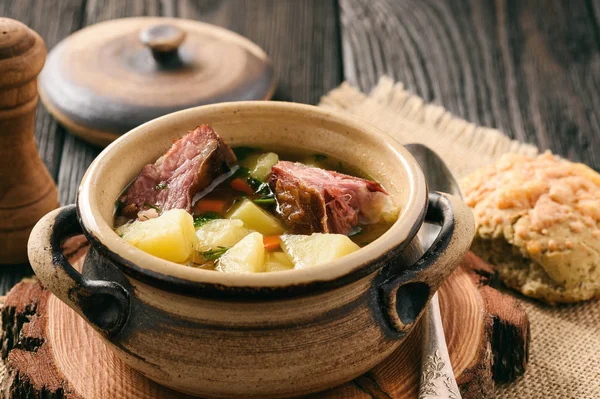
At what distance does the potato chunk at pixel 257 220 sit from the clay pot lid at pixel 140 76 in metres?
1.49

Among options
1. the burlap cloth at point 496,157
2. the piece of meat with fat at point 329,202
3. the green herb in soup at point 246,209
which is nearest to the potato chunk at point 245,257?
the green herb in soup at point 246,209

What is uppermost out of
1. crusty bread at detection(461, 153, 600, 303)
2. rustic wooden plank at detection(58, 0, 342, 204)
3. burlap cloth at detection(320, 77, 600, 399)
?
crusty bread at detection(461, 153, 600, 303)

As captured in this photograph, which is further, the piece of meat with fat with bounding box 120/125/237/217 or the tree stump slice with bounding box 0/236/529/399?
the piece of meat with fat with bounding box 120/125/237/217

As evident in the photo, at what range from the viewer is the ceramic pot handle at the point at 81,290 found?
2.02m

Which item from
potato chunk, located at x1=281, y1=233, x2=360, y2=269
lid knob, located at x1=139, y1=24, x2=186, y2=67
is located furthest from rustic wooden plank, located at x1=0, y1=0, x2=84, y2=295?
potato chunk, located at x1=281, y1=233, x2=360, y2=269

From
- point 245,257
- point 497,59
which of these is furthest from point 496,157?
point 245,257

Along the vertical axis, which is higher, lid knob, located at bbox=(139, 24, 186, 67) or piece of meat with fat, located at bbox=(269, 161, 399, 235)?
piece of meat with fat, located at bbox=(269, 161, 399, 235)

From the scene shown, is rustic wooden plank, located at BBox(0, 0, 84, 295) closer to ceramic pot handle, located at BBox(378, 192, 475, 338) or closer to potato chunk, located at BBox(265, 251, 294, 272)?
potato chunk, located at BBox(265, 251, 294, 272)

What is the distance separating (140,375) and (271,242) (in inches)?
22.2

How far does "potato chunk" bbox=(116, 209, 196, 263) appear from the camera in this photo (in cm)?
204

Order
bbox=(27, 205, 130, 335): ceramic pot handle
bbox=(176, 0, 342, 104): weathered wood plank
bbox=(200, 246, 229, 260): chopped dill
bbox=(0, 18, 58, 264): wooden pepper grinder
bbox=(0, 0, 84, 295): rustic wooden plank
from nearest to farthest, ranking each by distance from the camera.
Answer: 1. bbox=(27, 205, 130, 335): ceramic pot handle
2. bbox=(200, 246, 229, 260): chopped dill
3. bbox=(0, 18, 58, 264): wooden pepper grinder
4. bbox=(0, 0, 84, 295): rustic wooden plank
5. bbox=(176, 0, 342, 104): weathered wood plank

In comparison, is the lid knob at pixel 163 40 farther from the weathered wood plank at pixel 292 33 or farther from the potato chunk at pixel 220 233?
the potato chunk at pixel 220 233

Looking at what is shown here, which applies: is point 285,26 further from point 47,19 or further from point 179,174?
point 179,174

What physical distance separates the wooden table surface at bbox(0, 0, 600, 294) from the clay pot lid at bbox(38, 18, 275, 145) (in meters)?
0.26
